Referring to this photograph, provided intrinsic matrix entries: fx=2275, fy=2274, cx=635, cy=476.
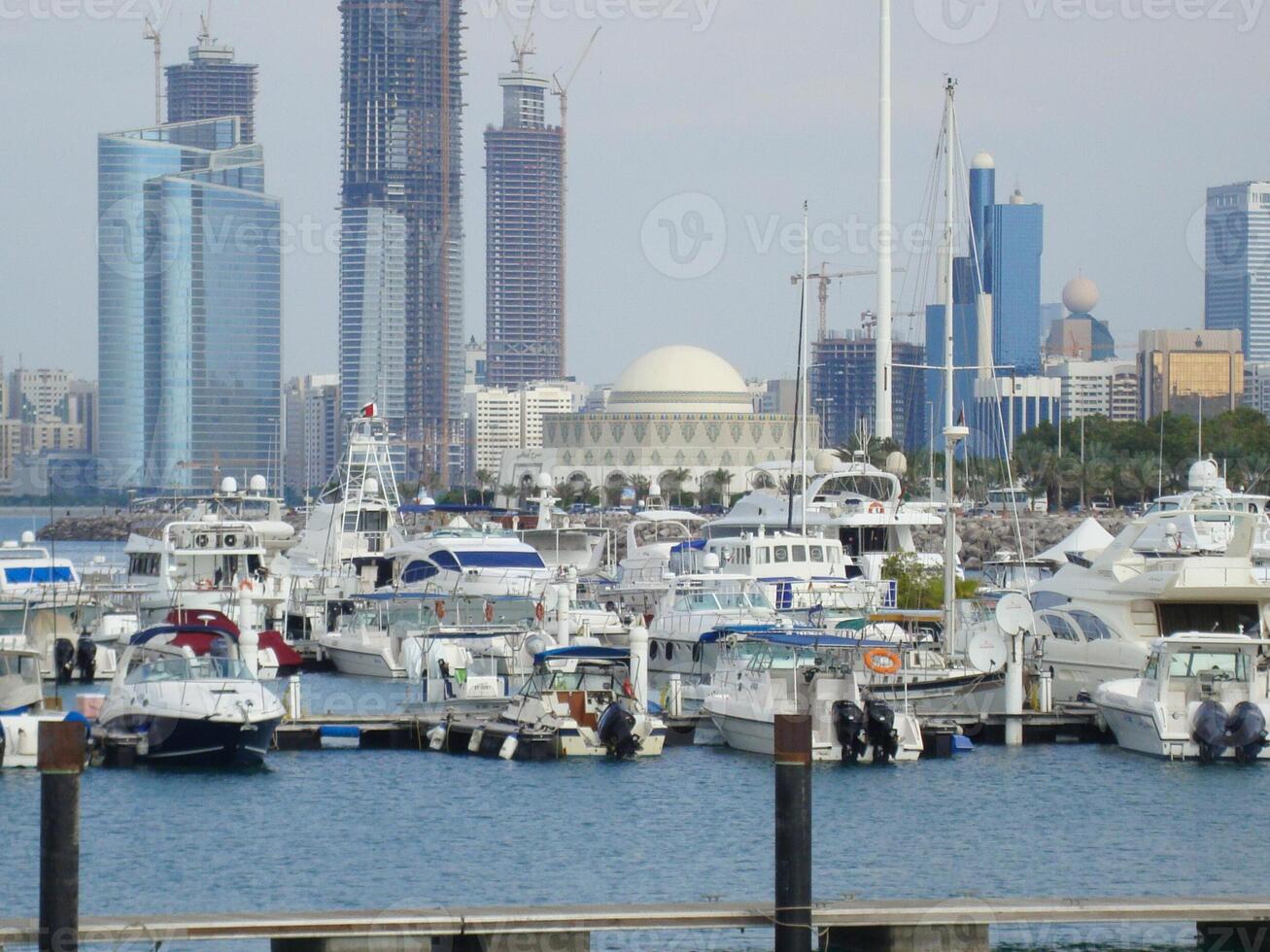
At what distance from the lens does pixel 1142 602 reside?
40.5 m

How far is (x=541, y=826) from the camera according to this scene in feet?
96.9

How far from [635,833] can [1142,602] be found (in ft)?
48.1

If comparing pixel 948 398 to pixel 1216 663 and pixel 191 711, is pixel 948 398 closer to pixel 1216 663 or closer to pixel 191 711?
pixel 1216 663

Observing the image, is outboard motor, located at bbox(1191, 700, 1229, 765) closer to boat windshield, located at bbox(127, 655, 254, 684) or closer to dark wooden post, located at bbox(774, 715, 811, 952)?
boat windshield, located at bbox(127, 655, 254, 684)

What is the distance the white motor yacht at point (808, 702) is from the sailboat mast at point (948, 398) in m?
4.11

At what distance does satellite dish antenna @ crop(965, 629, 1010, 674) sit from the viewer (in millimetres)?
38031

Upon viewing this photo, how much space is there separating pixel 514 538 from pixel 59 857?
4061 cm

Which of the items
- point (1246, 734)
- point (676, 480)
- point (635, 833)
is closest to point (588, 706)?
point (635, 833)

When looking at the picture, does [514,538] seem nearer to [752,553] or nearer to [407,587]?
[407,587]

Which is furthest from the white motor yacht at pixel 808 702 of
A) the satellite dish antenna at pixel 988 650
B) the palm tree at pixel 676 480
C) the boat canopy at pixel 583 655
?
the palm tree at pixel 676 480

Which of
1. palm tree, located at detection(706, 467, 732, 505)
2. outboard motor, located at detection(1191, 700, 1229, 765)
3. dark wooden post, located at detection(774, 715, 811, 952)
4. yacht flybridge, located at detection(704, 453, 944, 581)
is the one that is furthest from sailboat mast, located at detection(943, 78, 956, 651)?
palm tree, located at detection(706, 467, 732, 505)

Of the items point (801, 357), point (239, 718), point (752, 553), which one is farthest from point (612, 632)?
point (239, 718)

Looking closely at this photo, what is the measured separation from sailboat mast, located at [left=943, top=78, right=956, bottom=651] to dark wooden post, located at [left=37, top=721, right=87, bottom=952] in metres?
23.6

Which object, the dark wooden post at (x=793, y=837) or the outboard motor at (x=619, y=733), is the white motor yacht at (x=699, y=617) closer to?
the outboard motor at (x=619, y=733)
